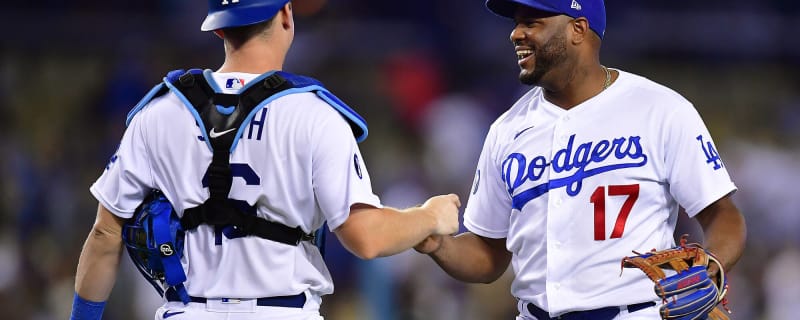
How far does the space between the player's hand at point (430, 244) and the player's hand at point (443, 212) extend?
11.8 inches

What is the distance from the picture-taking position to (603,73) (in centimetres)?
492

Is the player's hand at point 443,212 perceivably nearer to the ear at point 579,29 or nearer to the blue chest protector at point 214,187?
the blue chest protector at point 214,187

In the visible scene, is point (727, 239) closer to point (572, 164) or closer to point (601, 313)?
point (601, 313)

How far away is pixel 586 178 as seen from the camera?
461 cm

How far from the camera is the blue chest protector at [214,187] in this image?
13.1ft

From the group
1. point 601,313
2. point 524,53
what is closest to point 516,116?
point 524,53

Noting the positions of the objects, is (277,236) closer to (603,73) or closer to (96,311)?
(96,311)

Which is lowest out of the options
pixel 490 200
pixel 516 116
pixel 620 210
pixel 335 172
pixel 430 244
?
pixel 430 244

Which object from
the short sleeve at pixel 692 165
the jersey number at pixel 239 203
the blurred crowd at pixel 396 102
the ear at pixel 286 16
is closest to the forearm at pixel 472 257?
the short sleeve at pixel 692 165

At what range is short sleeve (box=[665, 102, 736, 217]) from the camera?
14.6 feet

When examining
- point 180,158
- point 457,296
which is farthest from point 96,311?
point 457,296

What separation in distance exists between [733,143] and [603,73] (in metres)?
9.20

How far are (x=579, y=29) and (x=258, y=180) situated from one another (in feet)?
5.68

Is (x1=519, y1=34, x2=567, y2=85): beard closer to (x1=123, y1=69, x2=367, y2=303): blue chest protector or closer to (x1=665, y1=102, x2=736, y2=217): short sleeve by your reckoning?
(x1=665, y1=102, x2=736, y2=217): short sleeve
